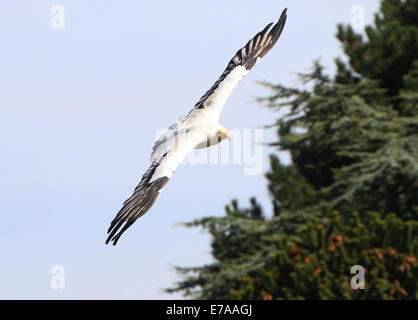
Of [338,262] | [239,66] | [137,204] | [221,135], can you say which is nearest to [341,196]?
[338,262]

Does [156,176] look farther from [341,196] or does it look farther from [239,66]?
[341,196]

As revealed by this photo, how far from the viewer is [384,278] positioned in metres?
28.2

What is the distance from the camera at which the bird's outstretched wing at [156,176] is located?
535 inches

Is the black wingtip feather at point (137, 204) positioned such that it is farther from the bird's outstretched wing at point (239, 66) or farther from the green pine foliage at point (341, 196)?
the green pine foliage at point (341, 196)

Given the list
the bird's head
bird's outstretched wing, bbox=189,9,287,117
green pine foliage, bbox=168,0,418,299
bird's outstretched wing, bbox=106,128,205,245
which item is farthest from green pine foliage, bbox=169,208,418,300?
bird's outstretched wing, bbox=106,128,205,245

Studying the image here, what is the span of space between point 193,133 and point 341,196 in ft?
62.3

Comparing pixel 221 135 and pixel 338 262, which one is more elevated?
pixel 221 135

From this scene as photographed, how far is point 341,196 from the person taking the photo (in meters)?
34.6

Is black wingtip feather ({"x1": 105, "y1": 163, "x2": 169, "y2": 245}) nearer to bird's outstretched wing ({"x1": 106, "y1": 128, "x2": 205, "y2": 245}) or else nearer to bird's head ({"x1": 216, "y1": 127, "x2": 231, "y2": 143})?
bird's outstretched wing ({"x1": 106, "y1": 128, "x2": 205, "y2": 245})

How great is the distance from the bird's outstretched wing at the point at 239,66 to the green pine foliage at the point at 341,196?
28.7ft

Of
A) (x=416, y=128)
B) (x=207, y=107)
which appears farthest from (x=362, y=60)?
(x=207, y=107)

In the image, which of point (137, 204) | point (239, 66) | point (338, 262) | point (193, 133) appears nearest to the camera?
point (137, 204)

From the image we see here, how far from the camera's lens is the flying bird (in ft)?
45.6
